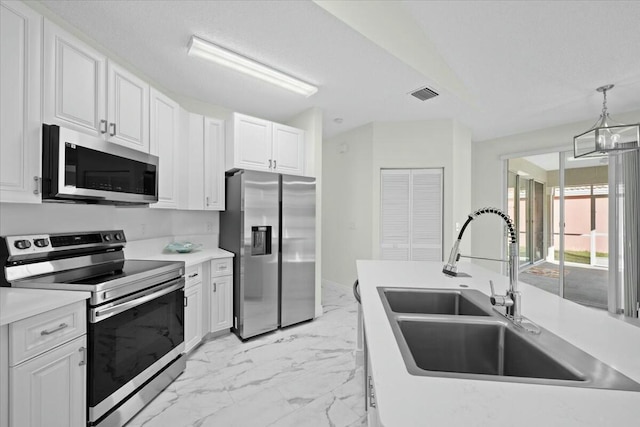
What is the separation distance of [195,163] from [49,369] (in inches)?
80.4

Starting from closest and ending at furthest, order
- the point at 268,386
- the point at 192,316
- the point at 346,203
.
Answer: the point at 268,386, the point at 192,316, the point at 346,203

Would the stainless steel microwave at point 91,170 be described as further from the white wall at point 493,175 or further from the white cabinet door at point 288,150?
the white wall at point 493,175

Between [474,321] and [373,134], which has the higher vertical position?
[373,134]

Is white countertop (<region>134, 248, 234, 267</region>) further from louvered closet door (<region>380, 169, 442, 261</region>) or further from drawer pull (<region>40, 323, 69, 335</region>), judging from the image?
louvered closet door (<region>380, 169, 442, 261</region>)

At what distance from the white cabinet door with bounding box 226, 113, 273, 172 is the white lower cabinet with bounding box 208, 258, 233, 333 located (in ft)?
3.41

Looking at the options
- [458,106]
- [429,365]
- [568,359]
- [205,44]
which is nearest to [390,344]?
[429,365]

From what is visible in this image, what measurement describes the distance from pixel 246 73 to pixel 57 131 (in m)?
1.52

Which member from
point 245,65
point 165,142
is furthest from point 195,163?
point 245,65

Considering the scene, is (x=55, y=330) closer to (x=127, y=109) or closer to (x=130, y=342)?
(x=130, y=342)

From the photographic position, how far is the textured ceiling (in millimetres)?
1917

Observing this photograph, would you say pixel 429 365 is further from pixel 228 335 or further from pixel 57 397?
pixel 228 335

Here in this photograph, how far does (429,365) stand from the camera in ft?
3.35

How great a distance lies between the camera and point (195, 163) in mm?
2863

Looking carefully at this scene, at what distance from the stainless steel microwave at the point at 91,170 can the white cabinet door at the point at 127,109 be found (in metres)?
0.14
